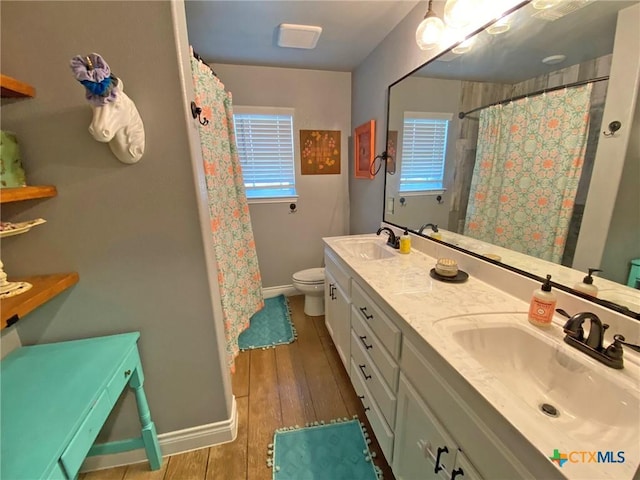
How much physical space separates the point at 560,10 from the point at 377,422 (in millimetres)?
1793

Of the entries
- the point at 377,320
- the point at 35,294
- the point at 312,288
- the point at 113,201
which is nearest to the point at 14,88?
the point at 113,201

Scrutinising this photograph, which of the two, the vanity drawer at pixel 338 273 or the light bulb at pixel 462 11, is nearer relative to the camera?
the light bulb at pixel 462 11

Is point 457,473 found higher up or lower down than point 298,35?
lower down

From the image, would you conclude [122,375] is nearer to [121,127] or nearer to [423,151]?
[121,127]

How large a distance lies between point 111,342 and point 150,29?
1.22m

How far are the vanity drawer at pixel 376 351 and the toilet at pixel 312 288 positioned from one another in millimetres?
945

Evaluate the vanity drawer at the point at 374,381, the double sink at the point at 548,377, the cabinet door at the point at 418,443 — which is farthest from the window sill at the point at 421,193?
the cabinet door at the point at 418,443

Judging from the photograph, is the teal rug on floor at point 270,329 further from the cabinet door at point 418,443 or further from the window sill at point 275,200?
the cabinet door at point 418,443

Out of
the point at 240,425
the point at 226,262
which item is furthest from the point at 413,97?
the point at 240,425

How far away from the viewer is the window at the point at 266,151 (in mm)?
2592

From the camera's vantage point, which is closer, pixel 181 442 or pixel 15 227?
pixel 15 227

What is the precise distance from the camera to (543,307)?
2.88ft

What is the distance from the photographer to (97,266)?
1.10m

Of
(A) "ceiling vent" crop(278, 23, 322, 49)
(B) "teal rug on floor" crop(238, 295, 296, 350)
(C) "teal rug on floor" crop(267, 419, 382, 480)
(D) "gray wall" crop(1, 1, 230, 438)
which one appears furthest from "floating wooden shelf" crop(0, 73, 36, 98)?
(B) "teal rug on floor" crop(238, 295, 296, 350)
